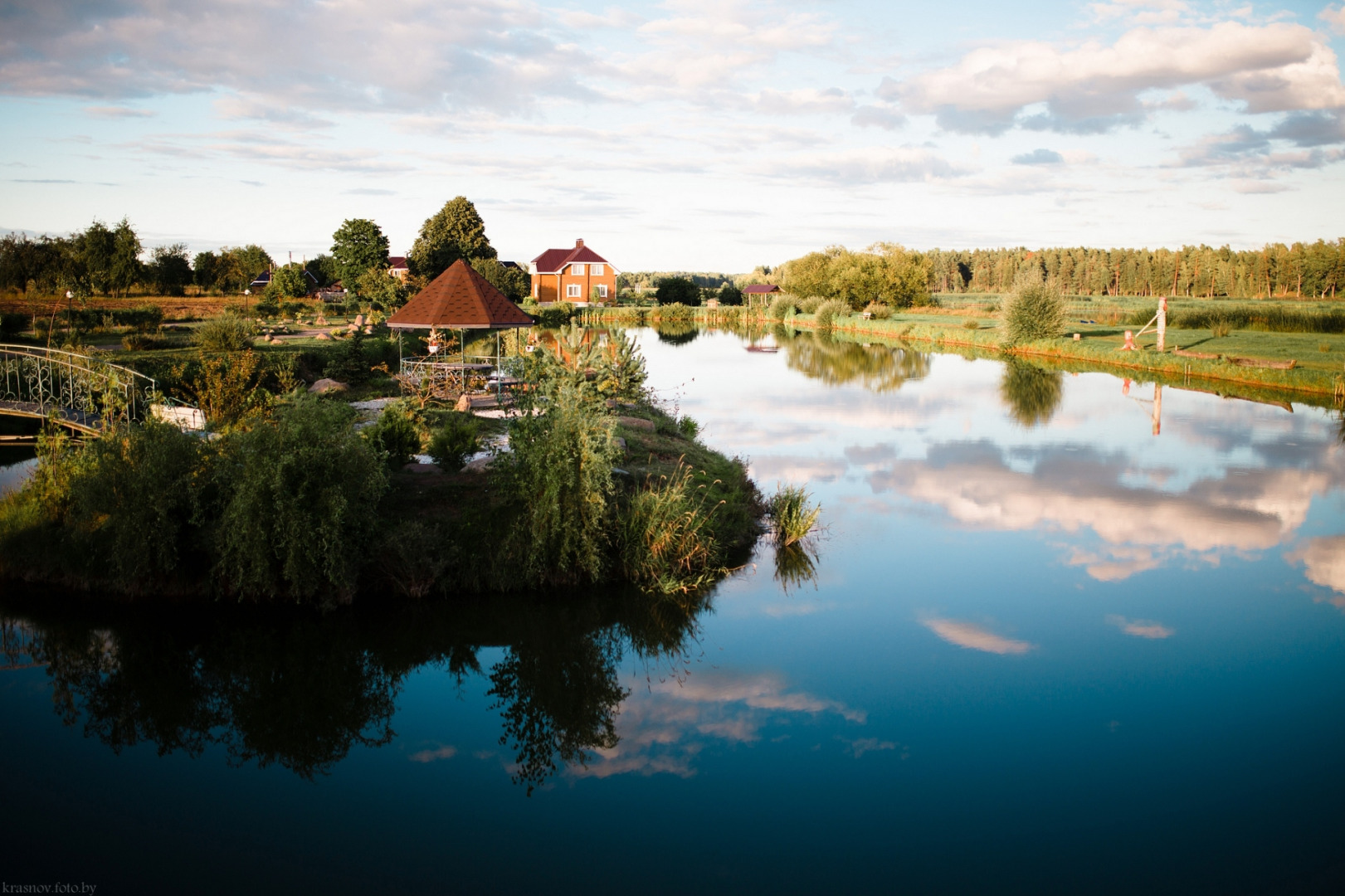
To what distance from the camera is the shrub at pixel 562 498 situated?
1022cm

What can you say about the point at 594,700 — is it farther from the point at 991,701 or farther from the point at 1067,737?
the point at 1067,737

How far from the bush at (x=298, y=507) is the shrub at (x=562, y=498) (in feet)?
5.52

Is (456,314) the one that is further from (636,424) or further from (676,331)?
(676,331)

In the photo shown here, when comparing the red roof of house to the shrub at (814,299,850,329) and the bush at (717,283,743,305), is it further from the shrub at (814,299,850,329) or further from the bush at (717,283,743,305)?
the shrub at (814,299,850,329)

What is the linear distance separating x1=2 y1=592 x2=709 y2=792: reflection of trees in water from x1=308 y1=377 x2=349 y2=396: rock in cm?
967

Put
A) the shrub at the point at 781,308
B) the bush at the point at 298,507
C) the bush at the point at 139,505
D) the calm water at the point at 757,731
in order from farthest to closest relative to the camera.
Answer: the shrub at the point at 781,308 < the bush at the point at 139,505 < the bush at the point at 298,507 < the calm water at the point at 757,731

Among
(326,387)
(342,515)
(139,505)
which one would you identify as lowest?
(342,515)

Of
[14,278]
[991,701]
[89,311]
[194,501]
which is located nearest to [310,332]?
[89,311]

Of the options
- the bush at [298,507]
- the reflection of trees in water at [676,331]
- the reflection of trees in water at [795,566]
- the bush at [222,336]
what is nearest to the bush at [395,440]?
the bush at [298,507]

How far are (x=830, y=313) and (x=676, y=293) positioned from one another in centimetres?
2015

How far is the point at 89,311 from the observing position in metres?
29.5

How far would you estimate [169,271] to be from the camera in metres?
53.4

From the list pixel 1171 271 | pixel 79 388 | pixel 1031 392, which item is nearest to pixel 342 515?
pixel 79 388

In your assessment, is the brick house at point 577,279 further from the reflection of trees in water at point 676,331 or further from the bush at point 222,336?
the bush at point 222,336
